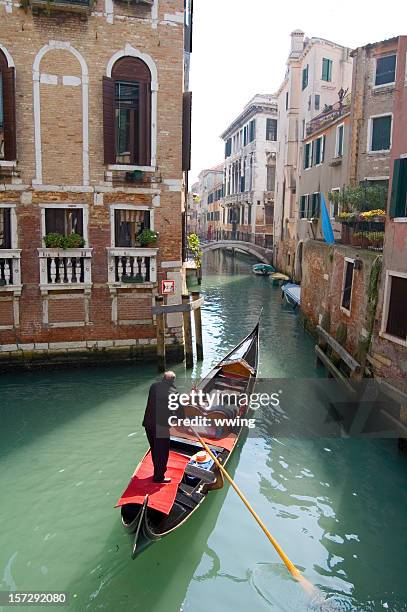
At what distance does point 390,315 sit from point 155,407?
5.05 meters

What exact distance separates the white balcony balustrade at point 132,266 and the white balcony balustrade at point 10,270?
192cm

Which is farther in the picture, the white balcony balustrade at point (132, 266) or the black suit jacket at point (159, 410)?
the white balcony balustrade at point (132, 266)

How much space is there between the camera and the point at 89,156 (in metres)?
10.6

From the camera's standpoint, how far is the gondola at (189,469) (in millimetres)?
5168

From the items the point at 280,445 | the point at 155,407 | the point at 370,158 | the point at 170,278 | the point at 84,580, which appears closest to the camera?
the point at 84,580

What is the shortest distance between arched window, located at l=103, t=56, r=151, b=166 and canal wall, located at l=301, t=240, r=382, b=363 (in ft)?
17.1

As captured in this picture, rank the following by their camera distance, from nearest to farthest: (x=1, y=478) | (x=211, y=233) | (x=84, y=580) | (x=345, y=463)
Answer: (x=84, y=580) < (x=1, y=478) < (x=345, y=463) < (x=211, y=233)

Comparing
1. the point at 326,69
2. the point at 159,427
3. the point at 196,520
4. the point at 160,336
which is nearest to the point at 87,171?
the point at 160,336

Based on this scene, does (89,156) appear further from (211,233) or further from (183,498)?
(211,233)

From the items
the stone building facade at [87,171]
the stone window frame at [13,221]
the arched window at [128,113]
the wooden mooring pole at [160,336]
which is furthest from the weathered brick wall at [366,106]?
the stone window frame at [13,221]

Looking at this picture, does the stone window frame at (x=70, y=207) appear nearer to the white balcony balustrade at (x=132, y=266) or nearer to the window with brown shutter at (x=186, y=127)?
the white balcony balustrade at (x=132, y=266)

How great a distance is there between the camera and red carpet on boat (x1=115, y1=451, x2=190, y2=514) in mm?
5219

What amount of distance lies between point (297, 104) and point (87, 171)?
2114 cm

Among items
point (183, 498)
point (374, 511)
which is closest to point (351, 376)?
point (374, 511)
